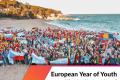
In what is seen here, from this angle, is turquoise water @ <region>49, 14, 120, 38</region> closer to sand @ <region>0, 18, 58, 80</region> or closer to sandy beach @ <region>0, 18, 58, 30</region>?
sandy beach @ <region>0, 18, 58, 30</region>

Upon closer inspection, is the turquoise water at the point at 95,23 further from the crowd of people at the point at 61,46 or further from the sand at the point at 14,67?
the sand at the point at 14,67

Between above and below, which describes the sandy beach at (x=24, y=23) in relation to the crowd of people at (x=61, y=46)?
above

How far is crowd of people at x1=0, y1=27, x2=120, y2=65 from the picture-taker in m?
2.89

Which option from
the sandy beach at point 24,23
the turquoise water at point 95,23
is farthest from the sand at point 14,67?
the turquoise water at point 95,23

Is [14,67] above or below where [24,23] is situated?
below

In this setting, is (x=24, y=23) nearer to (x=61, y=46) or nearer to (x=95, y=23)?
(x=61, y=46)

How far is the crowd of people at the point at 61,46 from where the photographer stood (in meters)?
2.89

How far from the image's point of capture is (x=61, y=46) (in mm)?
2928

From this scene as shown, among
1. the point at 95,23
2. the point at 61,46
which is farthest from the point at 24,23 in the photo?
the point at 95,23

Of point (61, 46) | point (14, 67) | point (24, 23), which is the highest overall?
point (24, 23)

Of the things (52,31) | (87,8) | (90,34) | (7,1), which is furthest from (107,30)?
(7,1)

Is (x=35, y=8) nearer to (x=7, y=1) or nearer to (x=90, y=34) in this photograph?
(x=7, y=1)

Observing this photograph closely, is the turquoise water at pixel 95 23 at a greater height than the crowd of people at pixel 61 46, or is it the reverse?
the turquoise water at pixel 95 23

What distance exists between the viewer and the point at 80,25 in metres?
2.90
